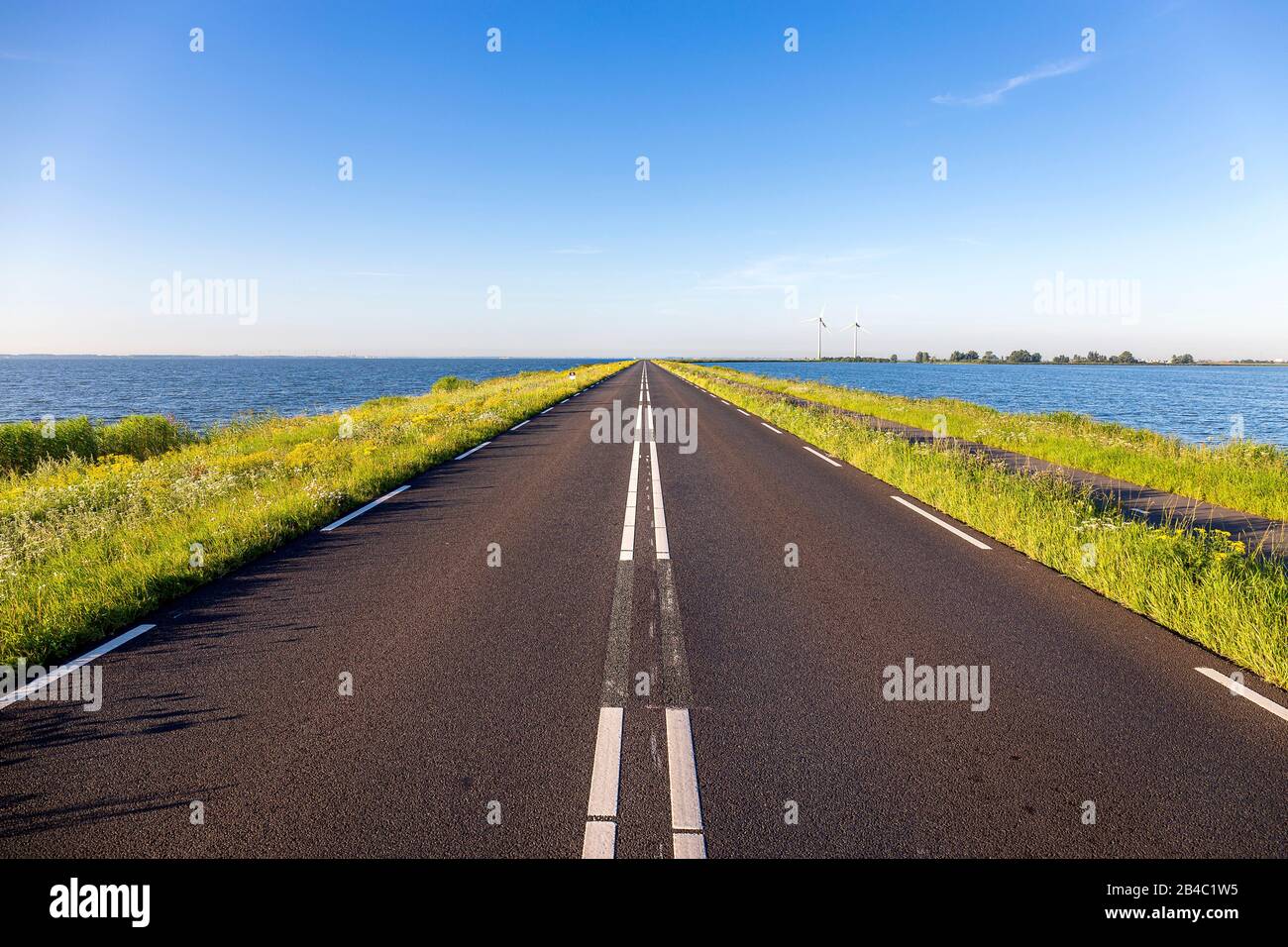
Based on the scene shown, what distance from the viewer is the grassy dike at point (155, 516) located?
16.7 feet

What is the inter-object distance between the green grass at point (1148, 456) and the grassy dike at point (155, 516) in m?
13.9

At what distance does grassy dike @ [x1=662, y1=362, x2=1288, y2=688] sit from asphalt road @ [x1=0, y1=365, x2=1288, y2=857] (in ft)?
0.79

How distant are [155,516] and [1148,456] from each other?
1797 centimetres

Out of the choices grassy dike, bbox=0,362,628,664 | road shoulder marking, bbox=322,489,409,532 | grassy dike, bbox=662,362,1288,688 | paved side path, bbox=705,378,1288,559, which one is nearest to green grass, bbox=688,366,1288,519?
paved side path, bbox=705,378,1288,559

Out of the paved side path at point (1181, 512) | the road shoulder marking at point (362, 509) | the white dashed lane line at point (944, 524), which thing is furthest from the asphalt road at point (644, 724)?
the paved side path at point (1181, 512)

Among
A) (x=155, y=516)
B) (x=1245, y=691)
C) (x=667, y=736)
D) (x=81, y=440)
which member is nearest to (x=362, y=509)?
(x=155, y=516)

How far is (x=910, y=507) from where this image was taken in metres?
9.50

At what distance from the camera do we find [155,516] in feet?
27.5

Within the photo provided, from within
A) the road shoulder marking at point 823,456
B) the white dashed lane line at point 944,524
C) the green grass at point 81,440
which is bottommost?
the white dashed lane line at point 944,524

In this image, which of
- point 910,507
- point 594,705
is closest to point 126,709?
point 594,705

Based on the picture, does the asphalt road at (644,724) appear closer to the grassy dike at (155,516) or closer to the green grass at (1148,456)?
the grassy dike at (155,516)
